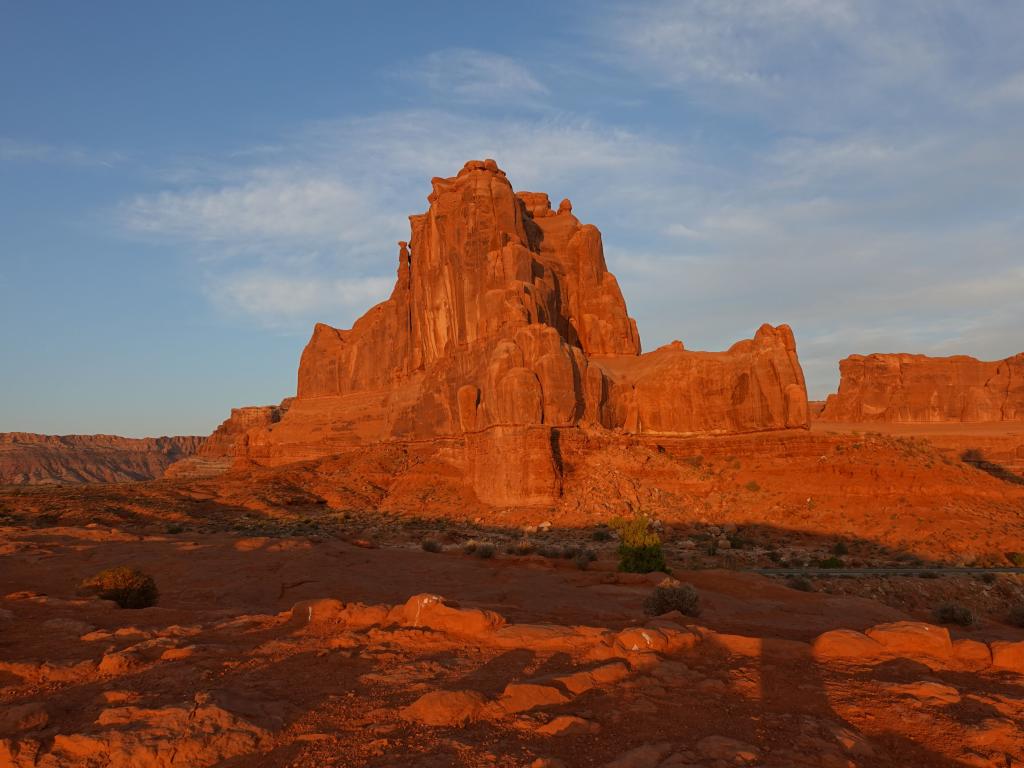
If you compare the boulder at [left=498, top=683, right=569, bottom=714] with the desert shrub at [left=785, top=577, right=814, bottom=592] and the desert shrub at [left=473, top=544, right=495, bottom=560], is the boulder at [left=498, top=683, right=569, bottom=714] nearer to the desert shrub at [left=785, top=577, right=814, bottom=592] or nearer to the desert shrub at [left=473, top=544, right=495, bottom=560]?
the desert shrub at [left=785, top=577, right=814, bottom=592]

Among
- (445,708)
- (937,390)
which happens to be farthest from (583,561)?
(937,390)

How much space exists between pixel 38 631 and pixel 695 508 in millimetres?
39272

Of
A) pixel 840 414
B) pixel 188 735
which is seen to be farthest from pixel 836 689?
pixel 840 414

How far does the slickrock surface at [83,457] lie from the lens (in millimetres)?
142000

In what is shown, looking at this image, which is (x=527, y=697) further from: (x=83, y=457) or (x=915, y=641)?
(x=83, y=457)

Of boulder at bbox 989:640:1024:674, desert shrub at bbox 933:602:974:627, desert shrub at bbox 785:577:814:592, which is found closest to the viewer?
boulder at bbox 989:640:1024:674

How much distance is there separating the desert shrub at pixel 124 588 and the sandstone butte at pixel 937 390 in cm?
10652

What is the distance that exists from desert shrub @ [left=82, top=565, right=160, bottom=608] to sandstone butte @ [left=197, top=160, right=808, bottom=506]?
3254cm

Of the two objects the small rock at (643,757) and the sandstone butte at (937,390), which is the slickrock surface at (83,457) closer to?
the sandstone butte at (937,390)

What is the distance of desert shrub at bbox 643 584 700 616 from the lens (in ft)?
48.0

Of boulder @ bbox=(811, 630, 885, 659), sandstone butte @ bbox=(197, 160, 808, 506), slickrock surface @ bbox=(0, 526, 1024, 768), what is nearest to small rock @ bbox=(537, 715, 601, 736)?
slickrock surface @ bbox=(0, 526, 1024, 768)

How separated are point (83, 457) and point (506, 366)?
14521cm

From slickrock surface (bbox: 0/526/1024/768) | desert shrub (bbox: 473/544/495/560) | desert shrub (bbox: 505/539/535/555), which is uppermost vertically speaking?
slickrock surface (bbox: 0/526/1024/768)

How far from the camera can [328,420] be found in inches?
3344
